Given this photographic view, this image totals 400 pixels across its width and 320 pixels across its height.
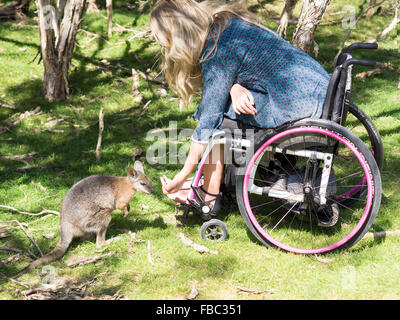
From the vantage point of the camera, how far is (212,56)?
11.0 ft

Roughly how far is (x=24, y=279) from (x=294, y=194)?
2.10m

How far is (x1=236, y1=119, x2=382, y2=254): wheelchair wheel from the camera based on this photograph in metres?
3.19

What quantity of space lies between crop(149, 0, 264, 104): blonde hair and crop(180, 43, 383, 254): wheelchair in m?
0.59

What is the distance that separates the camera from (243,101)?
132 inches

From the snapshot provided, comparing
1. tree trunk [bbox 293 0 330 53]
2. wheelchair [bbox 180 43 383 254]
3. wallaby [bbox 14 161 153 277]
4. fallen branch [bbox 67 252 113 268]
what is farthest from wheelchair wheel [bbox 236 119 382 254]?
tree trunk [bbox 293 0 330 53]

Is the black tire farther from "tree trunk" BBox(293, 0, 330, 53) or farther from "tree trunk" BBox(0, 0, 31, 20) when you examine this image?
"tree trunk" BBox(0, 0, 31, 20)

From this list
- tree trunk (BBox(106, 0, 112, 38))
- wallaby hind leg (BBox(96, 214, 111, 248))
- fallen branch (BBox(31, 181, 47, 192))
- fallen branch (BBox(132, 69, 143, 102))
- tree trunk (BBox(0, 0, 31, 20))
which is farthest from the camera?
tree trunk (BBox(0, 0, 31, 20))

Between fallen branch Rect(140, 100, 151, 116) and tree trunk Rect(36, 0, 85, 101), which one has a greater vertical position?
tree trunk Rect(36, 0, 85, 101)

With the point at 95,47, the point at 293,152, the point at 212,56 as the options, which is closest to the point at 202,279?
the point at 293,152

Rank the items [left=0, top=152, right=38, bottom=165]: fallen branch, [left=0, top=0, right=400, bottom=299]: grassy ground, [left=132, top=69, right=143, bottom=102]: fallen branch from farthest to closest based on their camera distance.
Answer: [left=132, top=69, right=143, bottom=102]: fallen branch → [left=0, top=152, right=38, bottom=165]: fallen branch → [left=0, top=0, right=400, bottom=299]: grassy ground

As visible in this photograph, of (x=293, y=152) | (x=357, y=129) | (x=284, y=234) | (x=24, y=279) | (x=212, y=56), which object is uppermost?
(x=212, y=56)

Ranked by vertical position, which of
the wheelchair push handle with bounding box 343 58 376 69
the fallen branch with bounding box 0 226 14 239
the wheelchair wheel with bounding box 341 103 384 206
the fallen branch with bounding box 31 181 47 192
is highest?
the wheelchair push handle with bounding box 343 58 376 69

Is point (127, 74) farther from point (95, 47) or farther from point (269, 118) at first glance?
point (269, 118)

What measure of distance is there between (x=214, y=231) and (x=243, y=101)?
1.13 metres
